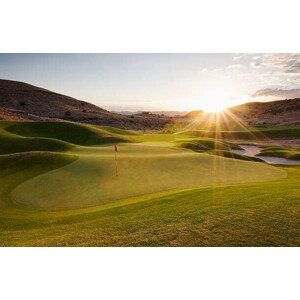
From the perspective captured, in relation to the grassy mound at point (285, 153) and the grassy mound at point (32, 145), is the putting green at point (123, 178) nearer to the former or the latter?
the grassy mound at point (32, 145)

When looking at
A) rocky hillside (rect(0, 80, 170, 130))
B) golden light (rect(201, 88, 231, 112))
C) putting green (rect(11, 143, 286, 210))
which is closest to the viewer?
putting green (rect(11, 143, 286, 210))

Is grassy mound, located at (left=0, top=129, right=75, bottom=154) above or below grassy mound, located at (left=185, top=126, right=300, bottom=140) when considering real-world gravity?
above

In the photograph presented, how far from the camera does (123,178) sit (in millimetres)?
13984

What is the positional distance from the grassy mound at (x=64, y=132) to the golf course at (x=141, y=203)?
16.3m

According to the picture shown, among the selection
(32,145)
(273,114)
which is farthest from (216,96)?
(273,114)

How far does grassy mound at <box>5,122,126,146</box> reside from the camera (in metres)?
33.9

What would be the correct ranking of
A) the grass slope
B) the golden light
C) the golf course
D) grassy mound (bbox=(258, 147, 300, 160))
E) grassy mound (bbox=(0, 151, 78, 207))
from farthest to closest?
1. grassy mound (bbox=(258, 147, 300, 160))
2. the golden light
3. grassy mound (bbox=(0, 151, 78, 207))
4. the golf course
5. the grass slope

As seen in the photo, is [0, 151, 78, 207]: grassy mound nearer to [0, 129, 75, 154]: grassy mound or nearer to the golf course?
the golf course

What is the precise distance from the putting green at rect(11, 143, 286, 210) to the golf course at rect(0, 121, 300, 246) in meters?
0.04

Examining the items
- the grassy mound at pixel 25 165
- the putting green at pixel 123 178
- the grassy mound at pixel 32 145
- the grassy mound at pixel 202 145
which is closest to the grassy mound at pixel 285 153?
the grassy mound at pixel 202 145

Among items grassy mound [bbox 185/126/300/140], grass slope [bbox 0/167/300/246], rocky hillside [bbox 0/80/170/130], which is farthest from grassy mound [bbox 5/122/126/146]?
grass slope [bbox 0/167/300/246]
